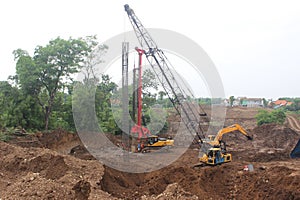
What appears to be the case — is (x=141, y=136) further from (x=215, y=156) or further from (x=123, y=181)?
(x=123, y=181)

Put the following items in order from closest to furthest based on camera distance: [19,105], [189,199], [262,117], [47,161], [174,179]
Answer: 1. [189,199]
2. [174,179]
3. [47,161]
4. [19,105]
5. [262,117]

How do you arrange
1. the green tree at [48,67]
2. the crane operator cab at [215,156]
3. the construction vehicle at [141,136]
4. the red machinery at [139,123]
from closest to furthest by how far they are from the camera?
the crane operator cab at [215,156], the red machinery at [139,123], the construction vehicle at [141,136], the green tree at [48,67]

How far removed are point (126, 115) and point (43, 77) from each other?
724 centimetres

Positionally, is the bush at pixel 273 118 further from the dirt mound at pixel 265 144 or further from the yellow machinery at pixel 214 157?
the yellow machinery at pixel 214 157

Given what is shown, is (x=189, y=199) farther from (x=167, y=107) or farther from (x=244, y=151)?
(x=167, y=107)

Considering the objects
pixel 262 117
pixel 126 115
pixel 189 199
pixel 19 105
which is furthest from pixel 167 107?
pixel 189 199

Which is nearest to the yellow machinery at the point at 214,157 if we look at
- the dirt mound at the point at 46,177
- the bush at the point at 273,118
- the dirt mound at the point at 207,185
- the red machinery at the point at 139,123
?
the dirt mound at the point at 207,185

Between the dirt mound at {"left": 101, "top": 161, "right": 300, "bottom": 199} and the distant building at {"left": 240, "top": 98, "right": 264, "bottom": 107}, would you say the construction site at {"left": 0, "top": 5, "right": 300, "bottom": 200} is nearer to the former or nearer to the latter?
the dirt mound at {"left": 101, "top": 161, "right": 300, "bottom": 199}

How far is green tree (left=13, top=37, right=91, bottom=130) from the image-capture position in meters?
19.8

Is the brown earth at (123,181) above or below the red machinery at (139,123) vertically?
below

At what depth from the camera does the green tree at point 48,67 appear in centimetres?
1981

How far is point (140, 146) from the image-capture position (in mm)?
17188

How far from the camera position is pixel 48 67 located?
20.3 metres

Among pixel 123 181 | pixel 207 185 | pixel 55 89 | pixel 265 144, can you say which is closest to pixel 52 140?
pixel 55 89
